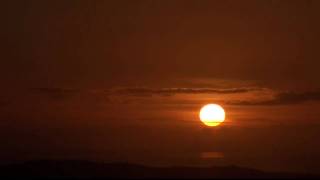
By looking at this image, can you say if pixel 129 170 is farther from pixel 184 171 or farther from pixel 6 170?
pixel 6 170

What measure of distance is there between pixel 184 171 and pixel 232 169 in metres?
2.61

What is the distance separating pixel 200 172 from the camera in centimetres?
3634

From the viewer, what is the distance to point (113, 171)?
3772 centimetres

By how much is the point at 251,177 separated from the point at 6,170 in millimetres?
13044

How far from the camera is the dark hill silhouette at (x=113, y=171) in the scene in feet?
113

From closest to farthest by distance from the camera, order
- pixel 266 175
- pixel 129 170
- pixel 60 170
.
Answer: pixel 266 175 → pixel 129 170 → pixel 60 170

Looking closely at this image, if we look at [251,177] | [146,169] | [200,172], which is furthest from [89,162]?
[251,177]

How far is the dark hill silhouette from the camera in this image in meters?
34.4

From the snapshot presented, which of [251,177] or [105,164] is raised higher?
[105,164]

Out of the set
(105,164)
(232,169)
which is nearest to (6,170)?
(105,164)

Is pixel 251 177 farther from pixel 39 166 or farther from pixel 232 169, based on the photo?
pixel 39 166

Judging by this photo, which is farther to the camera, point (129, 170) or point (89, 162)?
point (89, 162)

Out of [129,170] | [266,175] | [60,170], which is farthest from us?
[60,170]

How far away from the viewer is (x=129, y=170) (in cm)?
3547
